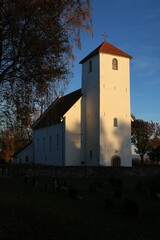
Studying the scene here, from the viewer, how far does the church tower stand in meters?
30.5

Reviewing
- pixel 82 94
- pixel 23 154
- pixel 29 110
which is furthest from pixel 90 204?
pixel 23 154

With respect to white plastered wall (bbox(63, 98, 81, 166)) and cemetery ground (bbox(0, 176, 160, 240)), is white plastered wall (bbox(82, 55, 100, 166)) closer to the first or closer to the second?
white plastered wall (bbox(63, 98, 81, 166))

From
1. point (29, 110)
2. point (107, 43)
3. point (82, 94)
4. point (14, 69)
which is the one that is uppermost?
point (107, 43)

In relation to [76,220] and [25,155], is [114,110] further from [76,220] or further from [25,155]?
[76,220]

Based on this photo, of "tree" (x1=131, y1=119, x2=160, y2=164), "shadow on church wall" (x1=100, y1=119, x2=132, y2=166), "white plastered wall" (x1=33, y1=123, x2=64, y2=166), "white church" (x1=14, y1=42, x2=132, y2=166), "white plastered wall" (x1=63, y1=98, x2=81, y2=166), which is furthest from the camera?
"tree" (x1=131, y1=119, x2=160, y2=164)

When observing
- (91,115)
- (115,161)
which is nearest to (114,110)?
(91,115)

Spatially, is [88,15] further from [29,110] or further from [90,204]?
[90,204]

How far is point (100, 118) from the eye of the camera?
30.4 metres

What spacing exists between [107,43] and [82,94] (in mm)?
7379

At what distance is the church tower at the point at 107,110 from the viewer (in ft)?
100

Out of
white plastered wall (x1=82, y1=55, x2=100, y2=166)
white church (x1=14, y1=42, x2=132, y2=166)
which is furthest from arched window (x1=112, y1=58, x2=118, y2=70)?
white plastered wall (x1=82, y1=55, x2=100, y2=166)

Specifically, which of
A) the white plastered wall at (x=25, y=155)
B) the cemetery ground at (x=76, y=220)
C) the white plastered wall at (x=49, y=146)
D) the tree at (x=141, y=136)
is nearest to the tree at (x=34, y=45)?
the cemetery ground at (x=76, y=220)

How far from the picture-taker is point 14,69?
9055 mm

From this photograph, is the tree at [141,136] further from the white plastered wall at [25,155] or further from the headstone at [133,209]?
the headstone at [133,209]
